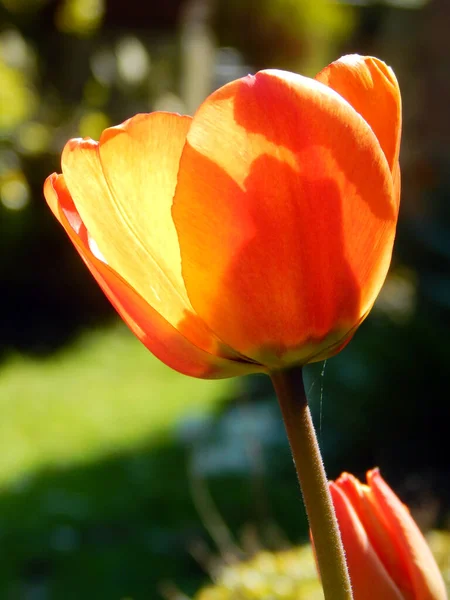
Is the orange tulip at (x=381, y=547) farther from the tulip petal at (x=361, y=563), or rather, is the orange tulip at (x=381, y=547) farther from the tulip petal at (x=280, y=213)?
the tulip petal at (x=280, y=213)

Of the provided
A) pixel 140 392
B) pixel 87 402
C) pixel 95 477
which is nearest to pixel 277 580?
pixel 95 477

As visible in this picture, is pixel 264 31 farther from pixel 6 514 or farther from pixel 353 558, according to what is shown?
pixel 353 558

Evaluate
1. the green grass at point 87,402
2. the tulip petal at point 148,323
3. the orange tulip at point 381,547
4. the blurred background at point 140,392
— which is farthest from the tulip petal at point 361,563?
the green grass at point 87,402

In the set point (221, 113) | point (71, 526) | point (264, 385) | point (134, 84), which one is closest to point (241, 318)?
point (221, 113)

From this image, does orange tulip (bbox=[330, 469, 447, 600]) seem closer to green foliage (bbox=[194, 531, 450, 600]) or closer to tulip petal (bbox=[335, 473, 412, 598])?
tulip petal (bbox=[335, 473, 412, 598])

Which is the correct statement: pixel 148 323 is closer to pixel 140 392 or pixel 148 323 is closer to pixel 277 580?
pixel 277 580

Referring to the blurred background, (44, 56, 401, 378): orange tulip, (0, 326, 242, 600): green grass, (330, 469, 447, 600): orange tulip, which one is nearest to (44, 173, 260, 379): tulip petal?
(44, 56, 401, 378): orange tulip

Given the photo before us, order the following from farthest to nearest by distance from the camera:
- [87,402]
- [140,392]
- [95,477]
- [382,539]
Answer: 1. [140,392]
2. [87,402]
3. [95,477]
4. [382,539]
